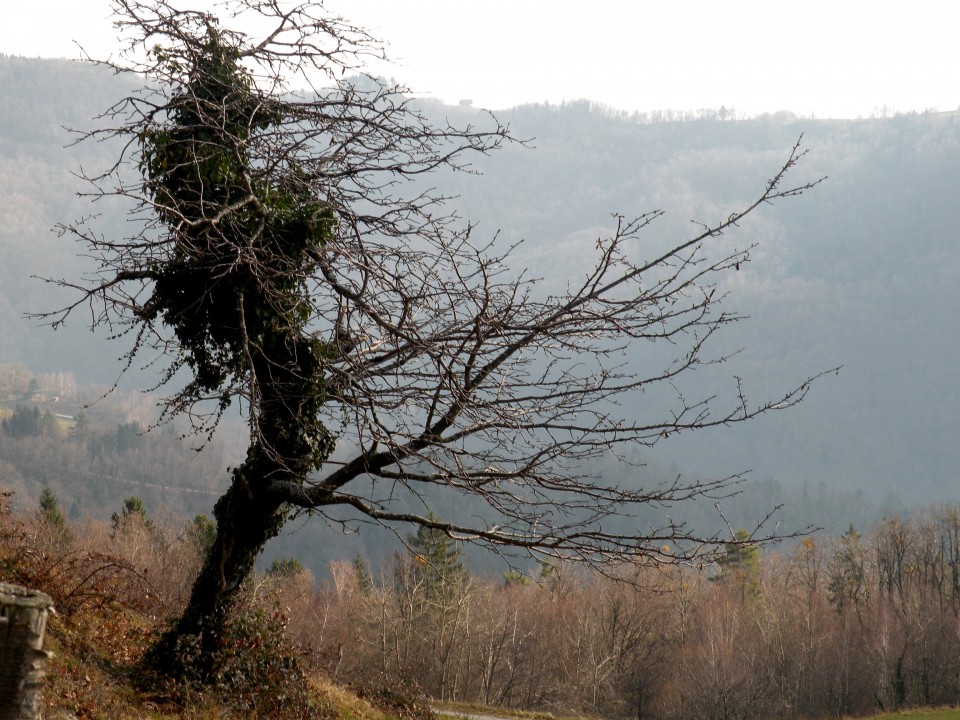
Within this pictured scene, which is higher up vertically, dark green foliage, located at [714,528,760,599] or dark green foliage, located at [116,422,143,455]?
dark green foliage, located at [116,422,143,455]

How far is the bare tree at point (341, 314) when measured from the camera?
7543 millimetres

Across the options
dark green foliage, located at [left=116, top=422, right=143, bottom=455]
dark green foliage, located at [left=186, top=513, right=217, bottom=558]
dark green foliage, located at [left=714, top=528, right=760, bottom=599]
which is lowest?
dark green foliage, located at [left=186, top=513, right=217, bottom=558]

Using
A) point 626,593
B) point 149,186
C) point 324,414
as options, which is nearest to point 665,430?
point 324,414

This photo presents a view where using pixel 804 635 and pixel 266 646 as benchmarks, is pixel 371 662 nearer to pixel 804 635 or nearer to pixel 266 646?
pixel 804 635

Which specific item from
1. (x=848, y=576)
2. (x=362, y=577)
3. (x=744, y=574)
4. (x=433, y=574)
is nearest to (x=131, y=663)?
(x=433, y=574)

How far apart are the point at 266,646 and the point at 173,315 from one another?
3.61 m

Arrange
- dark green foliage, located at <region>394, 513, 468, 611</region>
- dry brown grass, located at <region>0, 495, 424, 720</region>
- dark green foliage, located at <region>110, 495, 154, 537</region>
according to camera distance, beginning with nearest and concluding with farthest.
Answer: dry brown grass, located at <region>0, 495, 424, 720</region>, dark green foliage, located at <region>394, 513, 468, 611</region>, dark green foliage, located at <region>110, 495, 154, 537</region>

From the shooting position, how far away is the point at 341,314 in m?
8.70

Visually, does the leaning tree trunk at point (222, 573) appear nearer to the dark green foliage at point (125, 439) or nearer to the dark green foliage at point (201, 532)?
the dark green foliage at point (201, 532)

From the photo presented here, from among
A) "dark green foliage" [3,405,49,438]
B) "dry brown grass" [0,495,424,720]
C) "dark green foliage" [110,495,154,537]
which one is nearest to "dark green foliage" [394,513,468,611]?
"dark green foliage" [110,495,154,537]

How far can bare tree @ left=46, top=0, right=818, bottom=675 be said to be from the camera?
7543mm

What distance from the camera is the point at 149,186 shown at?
861 cm

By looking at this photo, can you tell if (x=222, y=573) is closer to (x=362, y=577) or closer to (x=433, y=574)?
(x=433, y=574)

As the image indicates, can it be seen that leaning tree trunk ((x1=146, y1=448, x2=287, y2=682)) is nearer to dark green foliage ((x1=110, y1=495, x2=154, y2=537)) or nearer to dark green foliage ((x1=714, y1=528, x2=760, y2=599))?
dark green foliage ((x1=110, y1=495, x2=154, y2=537))
